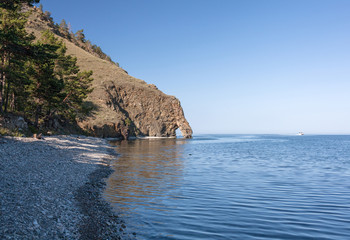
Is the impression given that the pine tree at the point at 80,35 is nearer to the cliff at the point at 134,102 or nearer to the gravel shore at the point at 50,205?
the cliff at the point at 134,102

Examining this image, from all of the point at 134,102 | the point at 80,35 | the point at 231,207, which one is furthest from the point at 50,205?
the point at 80,35

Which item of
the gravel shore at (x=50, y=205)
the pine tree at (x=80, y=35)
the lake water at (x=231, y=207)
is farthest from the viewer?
the pine tree at (x=80, y=35)

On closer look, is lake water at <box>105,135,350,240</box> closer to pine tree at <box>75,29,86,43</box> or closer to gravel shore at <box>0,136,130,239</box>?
gravel shore at <box>0,136,130,239</box>

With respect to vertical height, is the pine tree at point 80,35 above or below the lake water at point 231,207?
above

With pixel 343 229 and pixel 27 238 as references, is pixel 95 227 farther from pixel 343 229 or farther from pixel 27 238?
pixel 343 229

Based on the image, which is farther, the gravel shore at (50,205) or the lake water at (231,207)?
the lake water at (231,207)

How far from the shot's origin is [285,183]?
59.5 ft

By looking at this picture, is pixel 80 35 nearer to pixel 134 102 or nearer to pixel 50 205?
pixel 134 102

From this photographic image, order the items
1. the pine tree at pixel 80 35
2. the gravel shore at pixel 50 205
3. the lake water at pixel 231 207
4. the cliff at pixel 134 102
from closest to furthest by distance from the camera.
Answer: the gravel shore at pixel 50 205
the lake water at pixel 231 207
the cliff at pixel 134 102
the pine tree at pixel 80 35

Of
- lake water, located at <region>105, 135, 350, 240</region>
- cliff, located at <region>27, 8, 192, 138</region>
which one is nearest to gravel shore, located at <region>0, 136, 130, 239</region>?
lake water, located at <region>105, 135, 350, 240</region>

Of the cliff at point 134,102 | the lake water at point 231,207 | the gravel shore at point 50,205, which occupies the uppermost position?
the cliff at point 134,102

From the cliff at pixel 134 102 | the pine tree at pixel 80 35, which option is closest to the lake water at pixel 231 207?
the cliff at pixel 134 102

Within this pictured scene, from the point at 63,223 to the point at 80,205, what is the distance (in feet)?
9.35

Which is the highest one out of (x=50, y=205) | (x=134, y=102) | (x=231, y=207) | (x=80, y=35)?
(x=80, y=35)
